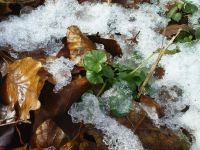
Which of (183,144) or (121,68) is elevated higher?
(121,68)

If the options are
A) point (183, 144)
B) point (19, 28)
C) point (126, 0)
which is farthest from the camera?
point (126, 0)

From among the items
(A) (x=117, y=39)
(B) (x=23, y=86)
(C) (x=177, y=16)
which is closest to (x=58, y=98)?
(B) (x=23, y=86)

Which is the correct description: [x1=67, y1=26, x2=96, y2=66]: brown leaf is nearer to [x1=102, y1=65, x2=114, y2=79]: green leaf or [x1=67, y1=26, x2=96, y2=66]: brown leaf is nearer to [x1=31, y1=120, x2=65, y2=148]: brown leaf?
[x1=102, y1=65, x2=114, y2=79]: green leaf

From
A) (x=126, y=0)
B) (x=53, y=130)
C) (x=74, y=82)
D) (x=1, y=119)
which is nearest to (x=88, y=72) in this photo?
(x=74, y=82)

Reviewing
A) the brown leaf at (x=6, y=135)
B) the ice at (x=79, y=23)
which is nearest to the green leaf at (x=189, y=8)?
the ice at (x=79, y=23)

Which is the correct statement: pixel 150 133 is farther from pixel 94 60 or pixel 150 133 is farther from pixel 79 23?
pixel 79 23

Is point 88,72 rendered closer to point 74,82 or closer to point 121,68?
point 74,82

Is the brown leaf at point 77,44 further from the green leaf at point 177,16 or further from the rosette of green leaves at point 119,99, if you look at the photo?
the green leaf at point 177,16
